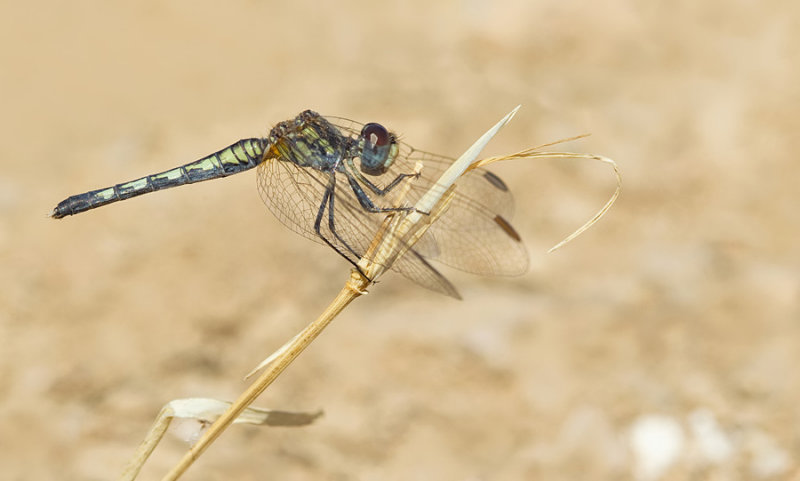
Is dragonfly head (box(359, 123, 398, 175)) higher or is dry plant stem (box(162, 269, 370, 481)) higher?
dragonfly head (box(359, 123, 398, 175))

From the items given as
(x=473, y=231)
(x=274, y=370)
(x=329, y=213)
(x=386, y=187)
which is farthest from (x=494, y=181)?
(x=274, y=370)

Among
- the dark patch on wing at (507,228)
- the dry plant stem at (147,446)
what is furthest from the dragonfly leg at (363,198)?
the dry plant stem at (147,446)

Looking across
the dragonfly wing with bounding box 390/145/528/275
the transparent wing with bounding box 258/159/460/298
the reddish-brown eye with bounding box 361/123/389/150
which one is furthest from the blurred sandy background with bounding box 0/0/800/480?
the reddish-brown eye with bounding box 361/123/389/150

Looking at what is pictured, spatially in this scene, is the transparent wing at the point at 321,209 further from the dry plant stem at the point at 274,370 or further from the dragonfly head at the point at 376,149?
the dry plant stem at the point at 274,370

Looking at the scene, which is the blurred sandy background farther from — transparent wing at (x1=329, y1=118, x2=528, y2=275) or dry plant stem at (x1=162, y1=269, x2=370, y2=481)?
dry plant stem at (x1=162, y1=269, x2=370, y2=481)

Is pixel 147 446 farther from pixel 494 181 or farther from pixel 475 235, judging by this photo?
pixel 494 181

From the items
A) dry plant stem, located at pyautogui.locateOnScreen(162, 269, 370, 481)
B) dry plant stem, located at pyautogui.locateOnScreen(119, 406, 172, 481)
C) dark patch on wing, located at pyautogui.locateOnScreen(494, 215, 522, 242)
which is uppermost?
dark patch on wing, located at pyautogui.locateOnScreen(494, 215, 522, 242)

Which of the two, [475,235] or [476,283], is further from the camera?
[476,283]

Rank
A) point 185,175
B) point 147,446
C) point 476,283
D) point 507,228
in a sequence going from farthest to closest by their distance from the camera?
point 476,283, point 185,175, point 507,228, point 147,446
